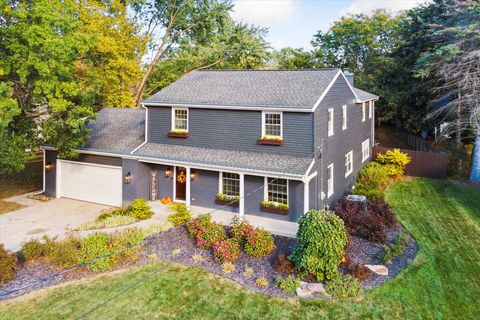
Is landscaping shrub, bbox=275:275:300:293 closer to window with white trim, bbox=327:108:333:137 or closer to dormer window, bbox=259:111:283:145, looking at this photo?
dormer window, bbox=259:111:283:145

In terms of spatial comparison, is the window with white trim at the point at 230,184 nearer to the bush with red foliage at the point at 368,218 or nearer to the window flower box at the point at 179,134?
the window flower box at the point at 179,134

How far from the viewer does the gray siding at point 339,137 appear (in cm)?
1491

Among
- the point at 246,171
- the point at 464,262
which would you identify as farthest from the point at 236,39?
the point at 464,262

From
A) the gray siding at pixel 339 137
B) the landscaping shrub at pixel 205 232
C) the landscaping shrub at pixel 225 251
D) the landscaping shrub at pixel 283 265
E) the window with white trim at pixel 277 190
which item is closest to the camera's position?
the landscaping shrub at pixel 283 265

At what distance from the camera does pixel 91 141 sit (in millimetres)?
18422

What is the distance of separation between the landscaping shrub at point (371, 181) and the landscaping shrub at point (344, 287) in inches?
324

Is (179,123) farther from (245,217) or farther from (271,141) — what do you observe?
(245,217)

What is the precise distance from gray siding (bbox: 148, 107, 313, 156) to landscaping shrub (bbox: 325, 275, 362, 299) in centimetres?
577

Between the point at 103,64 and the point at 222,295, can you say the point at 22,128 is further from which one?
the point at 222,295

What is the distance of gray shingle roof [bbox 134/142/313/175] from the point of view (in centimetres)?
1387

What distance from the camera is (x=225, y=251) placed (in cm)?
1117

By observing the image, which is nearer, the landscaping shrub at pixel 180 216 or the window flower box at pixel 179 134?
the landscaping shrub at pixel 180 216

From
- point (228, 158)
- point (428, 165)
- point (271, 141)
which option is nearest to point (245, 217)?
point (228, 158)

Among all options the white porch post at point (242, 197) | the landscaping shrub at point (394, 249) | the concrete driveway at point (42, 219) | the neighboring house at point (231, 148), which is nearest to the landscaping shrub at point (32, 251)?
the concrete driveway at point (42, 219)
